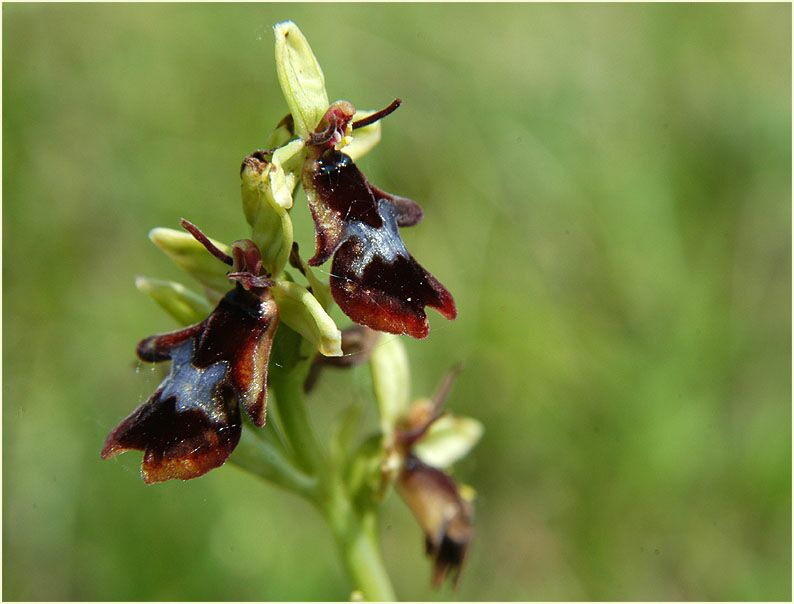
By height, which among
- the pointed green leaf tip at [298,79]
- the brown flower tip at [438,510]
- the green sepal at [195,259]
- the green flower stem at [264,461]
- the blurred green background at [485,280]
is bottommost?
the blurred green background at [485,280]

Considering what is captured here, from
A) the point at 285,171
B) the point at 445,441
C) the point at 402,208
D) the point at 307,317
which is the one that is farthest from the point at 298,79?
the point at 445,441

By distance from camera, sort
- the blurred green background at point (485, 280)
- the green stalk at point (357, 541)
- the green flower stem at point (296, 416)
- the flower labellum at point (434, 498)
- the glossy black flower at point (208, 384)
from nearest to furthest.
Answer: the glossy black flower at point (208, 384) → the green flower stem at point (296, 416) → the green stalk at point (357, 541) → the flower labellum at point (434, 498) → the blurred green background at point (485, 280)

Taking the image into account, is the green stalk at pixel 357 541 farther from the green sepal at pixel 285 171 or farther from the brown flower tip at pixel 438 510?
the green sepal at pixel 285 171

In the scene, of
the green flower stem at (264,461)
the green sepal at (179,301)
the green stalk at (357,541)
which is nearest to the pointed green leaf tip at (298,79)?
the green sepal at (179,301)

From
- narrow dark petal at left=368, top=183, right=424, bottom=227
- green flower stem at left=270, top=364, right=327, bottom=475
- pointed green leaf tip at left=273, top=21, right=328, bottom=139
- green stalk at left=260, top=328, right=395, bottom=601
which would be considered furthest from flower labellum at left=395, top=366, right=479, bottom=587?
pointed green leaf tip at left=273, top=21, right=328, bottom=139

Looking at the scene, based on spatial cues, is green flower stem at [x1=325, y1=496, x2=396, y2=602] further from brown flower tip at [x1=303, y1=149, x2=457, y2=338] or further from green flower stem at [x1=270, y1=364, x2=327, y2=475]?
brown flower tip at [x1=303, y1=149, x2=457, y2=338]

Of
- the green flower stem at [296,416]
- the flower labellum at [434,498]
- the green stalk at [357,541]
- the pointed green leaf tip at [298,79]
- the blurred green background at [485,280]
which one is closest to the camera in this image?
the pointed green leaf tip at [298,79]

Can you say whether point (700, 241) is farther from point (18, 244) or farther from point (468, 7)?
point (18, 244)
